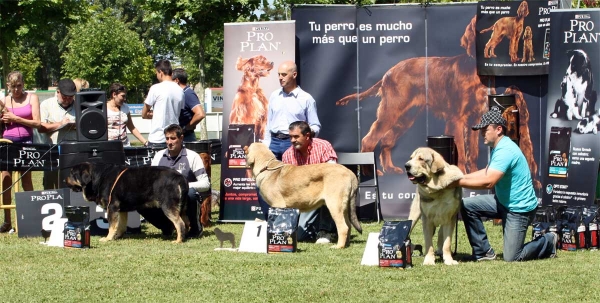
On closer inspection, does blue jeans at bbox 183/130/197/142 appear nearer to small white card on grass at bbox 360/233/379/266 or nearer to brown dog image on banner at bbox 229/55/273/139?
brown dog image on banner at bbox 229/55/273/139

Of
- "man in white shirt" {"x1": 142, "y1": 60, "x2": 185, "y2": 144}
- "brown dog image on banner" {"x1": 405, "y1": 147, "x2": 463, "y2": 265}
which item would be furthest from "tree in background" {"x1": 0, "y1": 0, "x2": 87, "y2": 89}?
"brown dog image on banner" {"x1": 405, "y1": 147, "x2": 463, "y2": 265}

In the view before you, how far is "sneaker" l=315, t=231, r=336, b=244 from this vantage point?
9.17m

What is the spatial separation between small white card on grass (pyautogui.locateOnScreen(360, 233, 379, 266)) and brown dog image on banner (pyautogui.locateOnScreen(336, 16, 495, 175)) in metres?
4.21

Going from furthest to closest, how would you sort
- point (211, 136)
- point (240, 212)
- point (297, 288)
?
point (211, 136) < point (240, 212) < point (297, 288)

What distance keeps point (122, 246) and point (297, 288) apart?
3.07m

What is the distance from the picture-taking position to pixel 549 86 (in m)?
10.5

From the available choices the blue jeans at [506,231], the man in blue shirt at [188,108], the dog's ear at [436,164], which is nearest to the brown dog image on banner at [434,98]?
the man in blue shirt at [188,108]

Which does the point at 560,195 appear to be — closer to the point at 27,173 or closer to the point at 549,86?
the point at 549,86

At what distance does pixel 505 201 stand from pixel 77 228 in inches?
161

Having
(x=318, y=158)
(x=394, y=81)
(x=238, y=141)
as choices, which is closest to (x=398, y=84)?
(x=394, y=81)

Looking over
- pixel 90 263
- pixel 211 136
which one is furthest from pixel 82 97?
pixel 211 136

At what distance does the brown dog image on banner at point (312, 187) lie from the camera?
338 inches

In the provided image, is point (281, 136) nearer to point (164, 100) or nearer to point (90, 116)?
point (164, 100)

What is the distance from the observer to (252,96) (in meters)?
11.4
